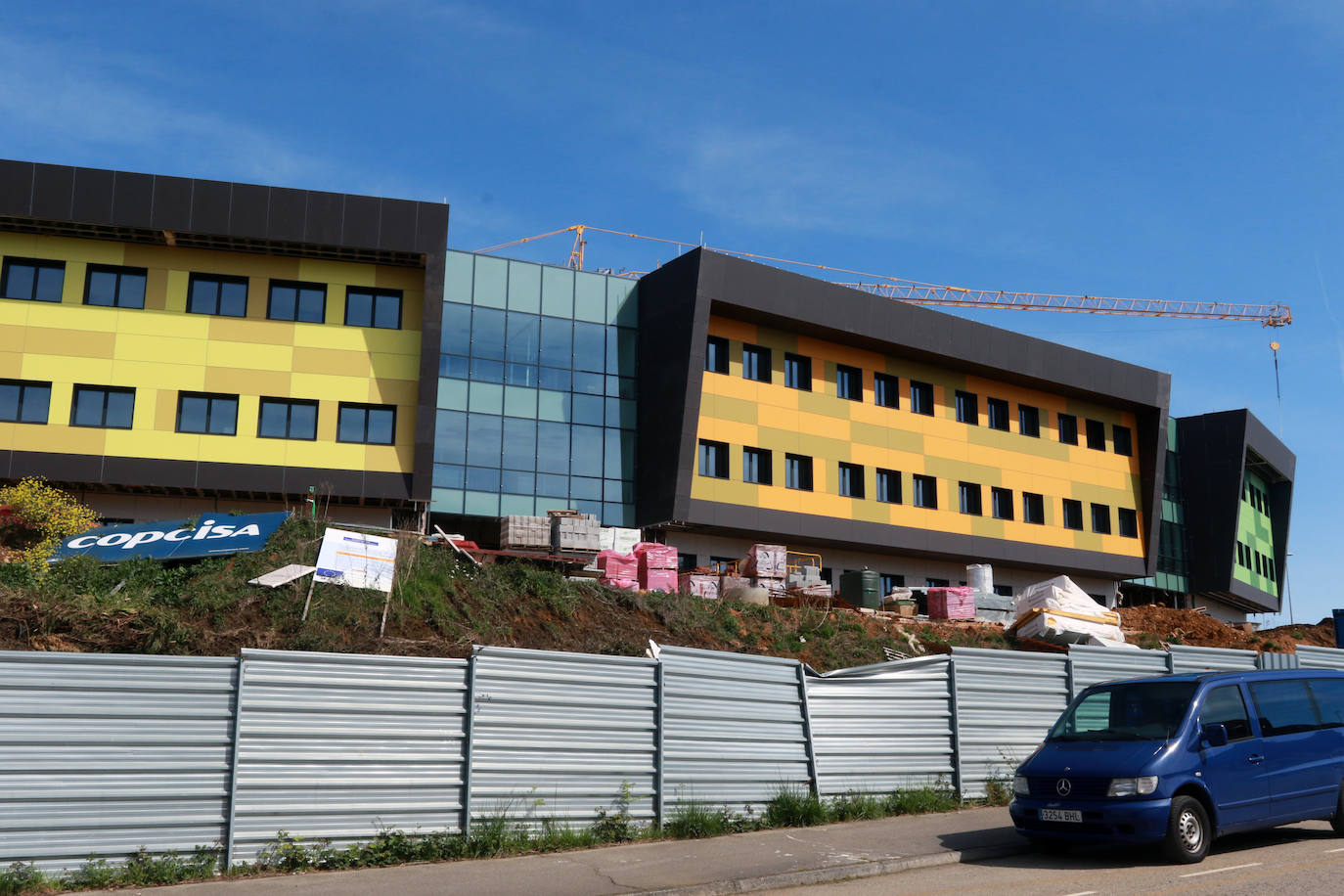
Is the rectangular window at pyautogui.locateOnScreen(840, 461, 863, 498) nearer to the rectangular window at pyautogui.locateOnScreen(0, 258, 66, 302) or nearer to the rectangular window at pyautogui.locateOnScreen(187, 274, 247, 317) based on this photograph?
the rectangular window at pyautogui.locateOnScreen(187, 274, 247, 317)

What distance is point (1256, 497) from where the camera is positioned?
64688mm

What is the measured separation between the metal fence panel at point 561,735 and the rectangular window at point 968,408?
34.1m

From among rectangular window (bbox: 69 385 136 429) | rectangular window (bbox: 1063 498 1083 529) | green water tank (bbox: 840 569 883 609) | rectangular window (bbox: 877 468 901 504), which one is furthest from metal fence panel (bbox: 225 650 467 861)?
rectangular window (bbox: 1063 498 1083 529)

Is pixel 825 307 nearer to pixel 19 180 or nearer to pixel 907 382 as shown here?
pixel 907 382

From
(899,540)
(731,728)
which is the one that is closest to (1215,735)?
(731,728)

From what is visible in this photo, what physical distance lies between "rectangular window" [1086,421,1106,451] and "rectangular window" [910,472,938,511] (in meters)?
9.97

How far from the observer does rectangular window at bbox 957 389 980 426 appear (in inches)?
1738

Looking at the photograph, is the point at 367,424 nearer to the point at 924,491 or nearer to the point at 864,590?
the point at 864,590

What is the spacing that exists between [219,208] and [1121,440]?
3733 centimetres

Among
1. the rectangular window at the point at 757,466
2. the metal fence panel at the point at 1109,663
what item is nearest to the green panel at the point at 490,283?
the rectangular window at the point at 757,466

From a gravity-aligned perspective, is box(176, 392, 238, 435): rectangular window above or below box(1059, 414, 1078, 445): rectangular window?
below

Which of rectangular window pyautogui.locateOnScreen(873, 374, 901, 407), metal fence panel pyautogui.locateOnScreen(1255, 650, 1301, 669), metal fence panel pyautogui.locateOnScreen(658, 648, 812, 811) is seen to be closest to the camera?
metal fence panel pyautogui.locateOnScreen(658, 648, 812, 811)

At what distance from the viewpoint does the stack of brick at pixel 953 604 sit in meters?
30.1

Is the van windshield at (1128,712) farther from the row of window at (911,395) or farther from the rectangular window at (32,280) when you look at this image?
the rectangular window at (32,280)
